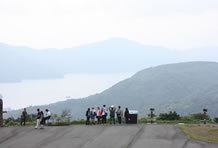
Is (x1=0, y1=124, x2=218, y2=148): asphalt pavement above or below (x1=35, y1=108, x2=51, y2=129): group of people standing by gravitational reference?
below

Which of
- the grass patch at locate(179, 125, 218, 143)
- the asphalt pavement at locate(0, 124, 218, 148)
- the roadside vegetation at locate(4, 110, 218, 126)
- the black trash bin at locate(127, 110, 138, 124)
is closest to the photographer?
the asphalt pavement at locate(0, 124, 218, 148)

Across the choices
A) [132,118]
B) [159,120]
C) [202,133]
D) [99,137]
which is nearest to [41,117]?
[99,137]

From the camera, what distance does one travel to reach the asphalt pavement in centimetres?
1977

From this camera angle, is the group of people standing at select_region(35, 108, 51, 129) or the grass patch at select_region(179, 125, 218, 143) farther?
the group of people standing at select_region(35, 108, 51, 129)

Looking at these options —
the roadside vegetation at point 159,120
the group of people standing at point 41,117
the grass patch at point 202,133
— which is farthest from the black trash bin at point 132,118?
the group of people standing at point 41,117

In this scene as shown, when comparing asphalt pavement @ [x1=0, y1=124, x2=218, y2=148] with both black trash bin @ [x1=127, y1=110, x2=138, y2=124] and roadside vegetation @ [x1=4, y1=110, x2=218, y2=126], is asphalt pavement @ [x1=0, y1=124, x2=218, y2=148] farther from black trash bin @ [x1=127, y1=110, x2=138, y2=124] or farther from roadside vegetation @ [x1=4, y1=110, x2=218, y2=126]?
roadside vegetation @ [x1=4, y1=110, x2=218, y2=126]

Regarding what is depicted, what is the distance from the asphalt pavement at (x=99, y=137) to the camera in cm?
1977

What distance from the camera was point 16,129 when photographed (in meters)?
26.9

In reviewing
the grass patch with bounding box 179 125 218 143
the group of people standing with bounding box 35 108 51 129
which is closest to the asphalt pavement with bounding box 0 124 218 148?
the grass patch with bounding box 179 125 218 143

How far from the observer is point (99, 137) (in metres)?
22.3

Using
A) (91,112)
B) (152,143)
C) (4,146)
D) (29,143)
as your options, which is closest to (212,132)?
(152,143)

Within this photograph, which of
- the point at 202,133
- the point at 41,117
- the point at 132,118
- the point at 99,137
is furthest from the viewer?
the point at 132,118

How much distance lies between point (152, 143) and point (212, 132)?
594cm

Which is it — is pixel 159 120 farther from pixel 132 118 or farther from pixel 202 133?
pixel 202 133
